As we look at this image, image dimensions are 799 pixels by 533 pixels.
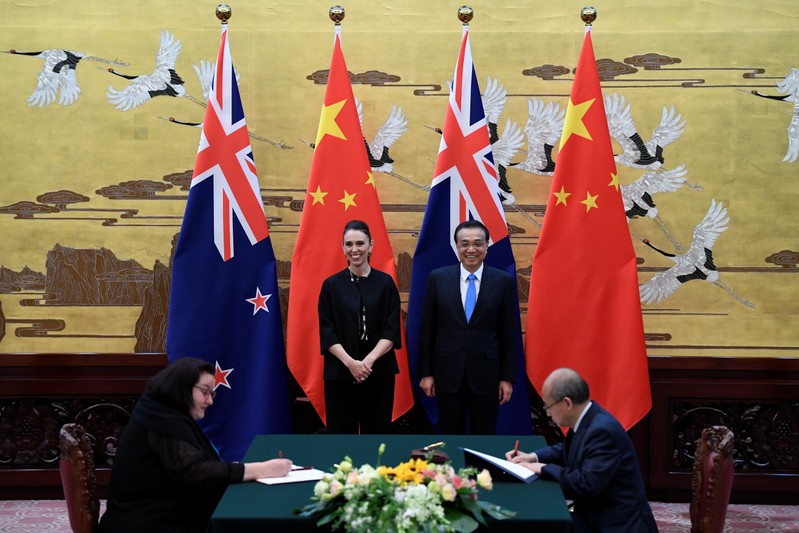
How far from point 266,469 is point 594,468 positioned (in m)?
1.05

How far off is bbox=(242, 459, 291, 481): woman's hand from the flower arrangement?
0.33 m

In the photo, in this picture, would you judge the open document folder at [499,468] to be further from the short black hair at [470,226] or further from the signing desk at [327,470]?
the short black hair at [470,226]

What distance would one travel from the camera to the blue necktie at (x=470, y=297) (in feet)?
14.0

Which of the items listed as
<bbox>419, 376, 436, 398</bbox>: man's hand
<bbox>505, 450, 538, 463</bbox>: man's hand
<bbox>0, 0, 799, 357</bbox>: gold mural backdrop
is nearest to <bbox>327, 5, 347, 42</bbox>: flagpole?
<bbox>0, 0, 799, 357</bbox>: gold mural backdrop

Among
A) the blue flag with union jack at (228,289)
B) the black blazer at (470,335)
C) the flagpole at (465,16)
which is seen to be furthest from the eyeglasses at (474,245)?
the flagpole at (465,16)

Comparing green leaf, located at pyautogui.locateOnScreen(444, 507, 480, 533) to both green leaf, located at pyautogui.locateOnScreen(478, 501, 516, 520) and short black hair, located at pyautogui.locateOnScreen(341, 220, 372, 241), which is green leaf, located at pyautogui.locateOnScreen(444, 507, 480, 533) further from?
short black hair, located at pyautogui.locateOnScreen(341, 220, 372, 241)

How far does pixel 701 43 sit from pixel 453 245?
188 centimetres

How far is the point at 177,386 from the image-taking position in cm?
276

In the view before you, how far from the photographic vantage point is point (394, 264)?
4730 millimetres

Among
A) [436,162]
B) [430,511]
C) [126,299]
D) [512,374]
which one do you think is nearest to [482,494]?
[430,511]

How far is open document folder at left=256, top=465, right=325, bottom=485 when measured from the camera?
2.65 metres

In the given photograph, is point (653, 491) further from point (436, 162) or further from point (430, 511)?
point (430, 511)

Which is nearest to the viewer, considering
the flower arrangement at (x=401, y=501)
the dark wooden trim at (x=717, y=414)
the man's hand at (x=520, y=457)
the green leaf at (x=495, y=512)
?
the flower arrangement at (x=401, y=501)

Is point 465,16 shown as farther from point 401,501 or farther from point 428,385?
point 401,501
